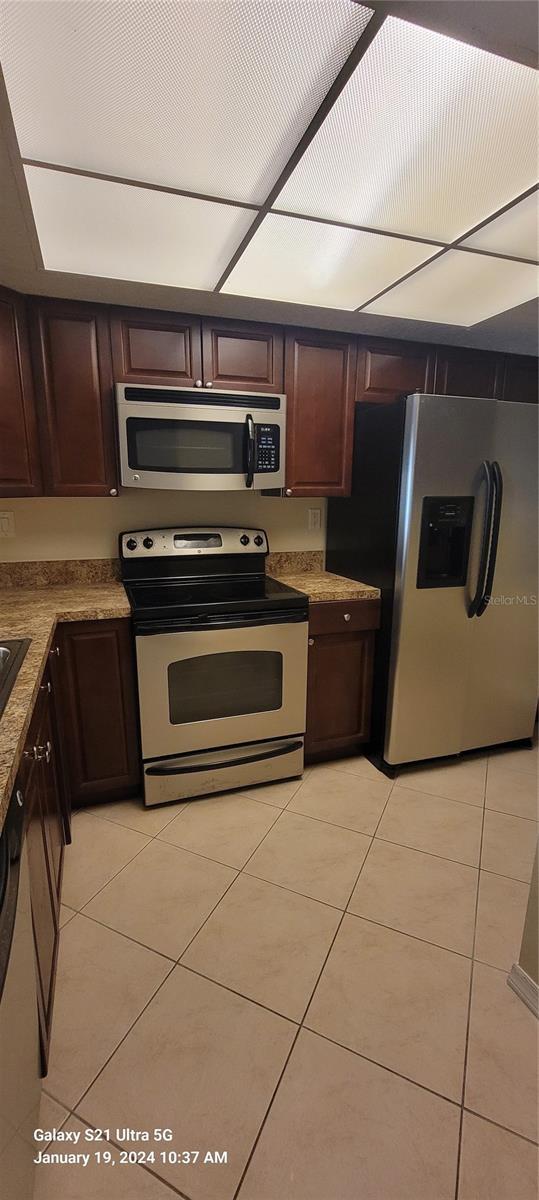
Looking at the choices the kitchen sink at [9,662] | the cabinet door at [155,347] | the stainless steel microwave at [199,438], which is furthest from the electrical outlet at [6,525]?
the kitchen sink at [9,662]

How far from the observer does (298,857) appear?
71.7 inches

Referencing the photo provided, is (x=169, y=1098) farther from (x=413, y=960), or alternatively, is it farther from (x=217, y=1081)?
(x=413, y=960)

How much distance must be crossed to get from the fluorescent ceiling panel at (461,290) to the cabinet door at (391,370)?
24 cm

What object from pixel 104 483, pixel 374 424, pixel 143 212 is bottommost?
pixel 104 483

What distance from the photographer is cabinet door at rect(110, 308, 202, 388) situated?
198 centimetres

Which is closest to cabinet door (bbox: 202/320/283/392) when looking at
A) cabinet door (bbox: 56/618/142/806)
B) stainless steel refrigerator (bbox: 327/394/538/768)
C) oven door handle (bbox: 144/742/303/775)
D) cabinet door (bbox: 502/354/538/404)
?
stainless steel refrigerator (bbox: 327/394/538/768)

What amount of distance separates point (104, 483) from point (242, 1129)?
2027mm

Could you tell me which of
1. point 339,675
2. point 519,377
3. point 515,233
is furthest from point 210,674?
point 519,377

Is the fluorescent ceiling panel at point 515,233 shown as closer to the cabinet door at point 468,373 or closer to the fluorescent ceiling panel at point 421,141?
the fluorescent ceiling panel at point 421,141

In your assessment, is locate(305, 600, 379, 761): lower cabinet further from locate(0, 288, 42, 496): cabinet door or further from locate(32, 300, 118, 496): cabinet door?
locate(0, 288, 42, 496): cabinet door

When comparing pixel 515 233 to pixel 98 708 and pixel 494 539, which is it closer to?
pixel 494 539

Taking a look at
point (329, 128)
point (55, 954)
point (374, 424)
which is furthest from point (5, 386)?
point (55, 954)

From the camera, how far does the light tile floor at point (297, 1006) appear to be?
1003 millimetres

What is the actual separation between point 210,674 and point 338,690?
656 mm
